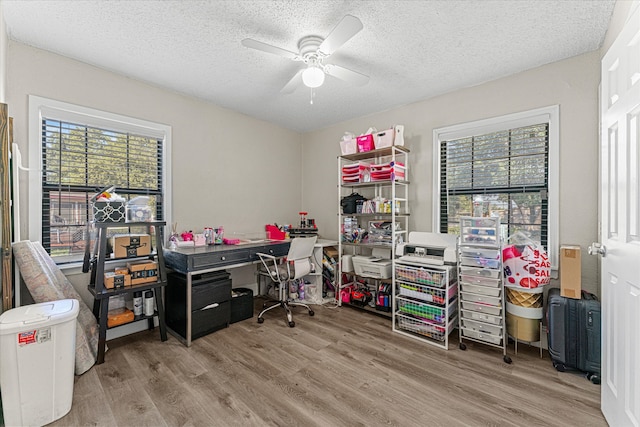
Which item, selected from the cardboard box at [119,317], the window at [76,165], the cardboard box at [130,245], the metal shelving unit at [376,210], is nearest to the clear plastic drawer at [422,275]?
the metal shelving unit at [376,210]

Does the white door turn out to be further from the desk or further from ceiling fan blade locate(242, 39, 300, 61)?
the desk

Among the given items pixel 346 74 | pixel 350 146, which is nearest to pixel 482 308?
pixel 350 146

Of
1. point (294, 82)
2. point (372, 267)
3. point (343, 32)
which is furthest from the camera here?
point (372, 267)

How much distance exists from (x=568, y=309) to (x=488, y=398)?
97 centimetres

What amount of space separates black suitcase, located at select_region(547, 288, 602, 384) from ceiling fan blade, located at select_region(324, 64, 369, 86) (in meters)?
2.37

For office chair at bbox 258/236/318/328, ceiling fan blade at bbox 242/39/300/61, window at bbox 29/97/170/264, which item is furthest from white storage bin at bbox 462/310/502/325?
window at bbox 29/97/170/264

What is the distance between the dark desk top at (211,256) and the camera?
2.61 m

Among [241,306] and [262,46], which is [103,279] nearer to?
[241,306]

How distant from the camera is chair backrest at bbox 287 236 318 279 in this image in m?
3.07

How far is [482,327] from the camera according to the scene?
245cm

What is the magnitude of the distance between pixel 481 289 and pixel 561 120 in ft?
5.43

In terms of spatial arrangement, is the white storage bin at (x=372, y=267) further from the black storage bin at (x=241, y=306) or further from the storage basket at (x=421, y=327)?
the black storage bin at (x=241, y=306)

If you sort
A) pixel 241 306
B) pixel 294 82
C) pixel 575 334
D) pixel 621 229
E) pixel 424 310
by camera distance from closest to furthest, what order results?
pixel 621 229 → pixel 575 334 → pixel 294 82 → pixel 424 310 → pixel 241 306

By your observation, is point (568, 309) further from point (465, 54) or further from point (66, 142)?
point (66, 142)
